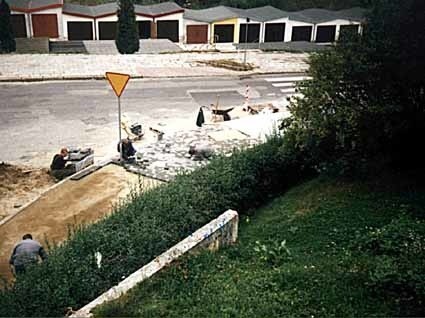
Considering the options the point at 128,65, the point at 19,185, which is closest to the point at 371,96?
the point at 19,185

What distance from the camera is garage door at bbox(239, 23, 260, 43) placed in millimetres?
41856

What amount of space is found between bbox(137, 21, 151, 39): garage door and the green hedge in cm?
2950

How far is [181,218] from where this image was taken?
947 cm

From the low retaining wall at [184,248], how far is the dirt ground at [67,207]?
376cm

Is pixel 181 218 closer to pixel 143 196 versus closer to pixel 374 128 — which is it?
pixel 143 196

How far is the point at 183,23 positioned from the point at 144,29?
3.01 metres

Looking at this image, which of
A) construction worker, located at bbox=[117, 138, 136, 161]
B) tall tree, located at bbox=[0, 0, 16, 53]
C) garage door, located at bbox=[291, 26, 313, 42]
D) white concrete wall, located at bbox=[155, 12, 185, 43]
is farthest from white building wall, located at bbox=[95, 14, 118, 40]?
construction worker, located at bbox=[117, 138, 136, 161]

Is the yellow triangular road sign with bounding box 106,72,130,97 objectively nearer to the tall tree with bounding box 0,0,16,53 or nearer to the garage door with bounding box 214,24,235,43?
the tall tree with bounding box 0,0,16,53

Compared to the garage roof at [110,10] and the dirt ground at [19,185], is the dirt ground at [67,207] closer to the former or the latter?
the dirt ground at [19,185]

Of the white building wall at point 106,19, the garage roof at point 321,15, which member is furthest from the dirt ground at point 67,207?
the garage roof at point 321,15

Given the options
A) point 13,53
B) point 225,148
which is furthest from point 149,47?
point 225,148

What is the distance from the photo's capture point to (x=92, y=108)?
73.8 feet

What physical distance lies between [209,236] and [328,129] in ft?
12.8

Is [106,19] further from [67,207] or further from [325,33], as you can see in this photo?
[67,207]
